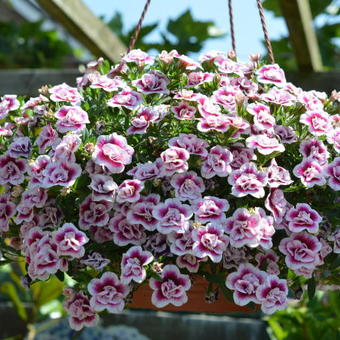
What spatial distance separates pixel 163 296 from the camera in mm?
855

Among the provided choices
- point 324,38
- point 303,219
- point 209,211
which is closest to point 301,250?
point 303,219

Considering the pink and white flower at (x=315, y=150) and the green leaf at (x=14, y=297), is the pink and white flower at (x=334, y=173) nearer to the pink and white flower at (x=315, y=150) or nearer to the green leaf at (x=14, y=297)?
the pink and white flower at (x=315, y=150)

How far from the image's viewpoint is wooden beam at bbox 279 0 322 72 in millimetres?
2011

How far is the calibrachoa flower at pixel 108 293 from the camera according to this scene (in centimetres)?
85

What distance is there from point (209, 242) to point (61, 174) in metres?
0.23

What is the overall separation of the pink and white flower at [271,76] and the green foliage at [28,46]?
8.51 feet

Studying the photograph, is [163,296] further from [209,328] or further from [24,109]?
[209,328]

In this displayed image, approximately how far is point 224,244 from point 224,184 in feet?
0.41

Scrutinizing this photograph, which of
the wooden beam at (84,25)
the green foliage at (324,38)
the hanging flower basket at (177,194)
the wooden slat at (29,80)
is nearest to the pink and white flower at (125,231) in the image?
the hanging flower basket at (177,194)

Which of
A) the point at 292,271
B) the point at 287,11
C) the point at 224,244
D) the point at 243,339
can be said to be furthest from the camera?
the point at 243,339

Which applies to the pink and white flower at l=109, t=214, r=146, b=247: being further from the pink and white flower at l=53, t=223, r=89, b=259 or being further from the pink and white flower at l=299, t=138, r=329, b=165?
the pink and white flower at l=299, t=138, r=329, b=165

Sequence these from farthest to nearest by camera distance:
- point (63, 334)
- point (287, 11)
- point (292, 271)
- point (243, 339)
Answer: point (243, 339) → point (63, 334) → point (287, 11) → point (292, 271)

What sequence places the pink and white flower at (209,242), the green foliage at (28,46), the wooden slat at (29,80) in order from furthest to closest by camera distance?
the green foliage at (28,46), the wooden slat at (29,80), the pink and white flower at (209,242)

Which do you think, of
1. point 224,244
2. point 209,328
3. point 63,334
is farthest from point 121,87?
point 209,328
